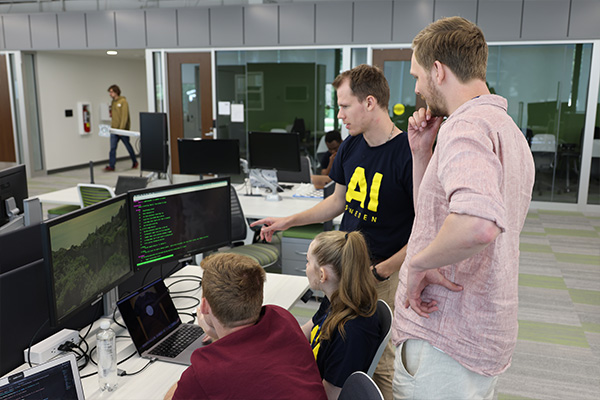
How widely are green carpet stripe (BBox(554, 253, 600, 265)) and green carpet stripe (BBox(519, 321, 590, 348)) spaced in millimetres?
1624

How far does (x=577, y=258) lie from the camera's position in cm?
514

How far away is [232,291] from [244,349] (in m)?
0.19

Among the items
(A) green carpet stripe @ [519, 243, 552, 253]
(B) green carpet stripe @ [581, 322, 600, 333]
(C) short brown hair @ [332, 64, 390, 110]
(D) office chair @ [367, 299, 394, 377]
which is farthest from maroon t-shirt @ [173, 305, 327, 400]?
(A) green carpet stripe @ [519, 243, 552, 253]

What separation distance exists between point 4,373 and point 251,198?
318 centimetres

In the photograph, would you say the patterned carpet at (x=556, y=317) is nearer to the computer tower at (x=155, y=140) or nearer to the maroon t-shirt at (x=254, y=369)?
the maroon t-shirt at (x=254, y=369)

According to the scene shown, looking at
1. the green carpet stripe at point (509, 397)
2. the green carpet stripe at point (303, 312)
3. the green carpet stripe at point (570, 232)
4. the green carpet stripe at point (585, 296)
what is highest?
the green carpet stripe at point (570, 232)

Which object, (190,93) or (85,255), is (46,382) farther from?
(190,93)

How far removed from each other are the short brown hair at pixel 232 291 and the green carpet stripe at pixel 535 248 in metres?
4.69

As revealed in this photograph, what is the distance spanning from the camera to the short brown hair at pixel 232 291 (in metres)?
1.43

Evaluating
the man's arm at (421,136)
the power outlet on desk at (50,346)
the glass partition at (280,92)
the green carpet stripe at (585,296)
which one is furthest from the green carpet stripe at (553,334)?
the glass partition at (280,92)

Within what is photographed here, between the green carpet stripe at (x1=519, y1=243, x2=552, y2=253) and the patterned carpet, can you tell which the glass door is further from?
the patterned carpet

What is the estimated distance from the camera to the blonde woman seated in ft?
5.21

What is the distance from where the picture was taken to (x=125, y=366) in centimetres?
174

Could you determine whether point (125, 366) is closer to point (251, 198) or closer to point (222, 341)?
point (222, 341)
